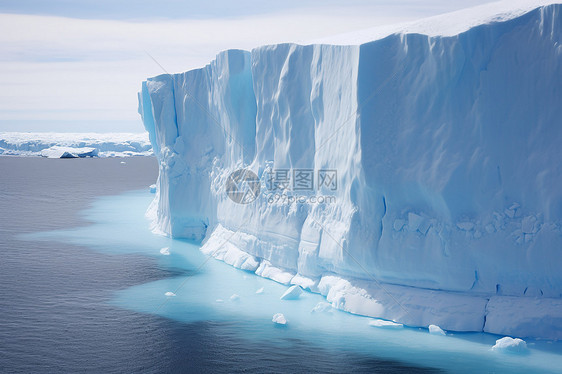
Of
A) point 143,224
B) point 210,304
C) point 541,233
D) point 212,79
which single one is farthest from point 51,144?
point 541,233

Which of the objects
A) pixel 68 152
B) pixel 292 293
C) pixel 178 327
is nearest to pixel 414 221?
pixel 292 293

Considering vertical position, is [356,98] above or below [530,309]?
above

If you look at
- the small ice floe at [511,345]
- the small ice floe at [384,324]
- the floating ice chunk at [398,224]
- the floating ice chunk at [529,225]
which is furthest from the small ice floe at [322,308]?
the floating ice chunk at [529,225]

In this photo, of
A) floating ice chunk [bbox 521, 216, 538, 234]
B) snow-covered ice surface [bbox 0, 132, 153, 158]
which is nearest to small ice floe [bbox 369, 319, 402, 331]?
floating ice chunk [bbox 521, 216, 538, 234]

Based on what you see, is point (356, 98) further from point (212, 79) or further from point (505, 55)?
point (212, 79)

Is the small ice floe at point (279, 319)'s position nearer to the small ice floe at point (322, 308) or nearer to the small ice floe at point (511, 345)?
the small ice floe at point (322, 308)
